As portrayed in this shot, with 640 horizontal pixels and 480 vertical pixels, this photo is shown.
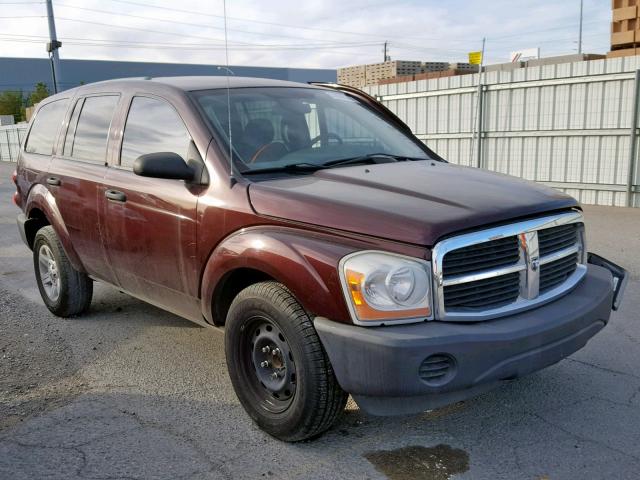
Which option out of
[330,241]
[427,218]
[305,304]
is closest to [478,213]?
[427,218]

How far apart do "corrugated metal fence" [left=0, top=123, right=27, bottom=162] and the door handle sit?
34467 millimetres

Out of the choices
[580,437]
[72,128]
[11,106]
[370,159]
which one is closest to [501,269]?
[580,437]

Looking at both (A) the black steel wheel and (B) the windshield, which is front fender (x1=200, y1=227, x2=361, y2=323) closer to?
(A) the black steel wheel

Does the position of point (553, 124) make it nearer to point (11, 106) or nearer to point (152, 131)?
point (152, 131)

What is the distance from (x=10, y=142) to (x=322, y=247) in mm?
39397

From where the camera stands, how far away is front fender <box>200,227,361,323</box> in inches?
107

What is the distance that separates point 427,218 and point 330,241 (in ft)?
1.47

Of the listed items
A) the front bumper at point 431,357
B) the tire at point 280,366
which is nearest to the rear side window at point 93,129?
the tire at point 280,366

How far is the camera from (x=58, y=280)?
5.22m

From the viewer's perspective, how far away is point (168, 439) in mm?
3234

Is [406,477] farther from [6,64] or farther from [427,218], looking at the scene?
[6,64]

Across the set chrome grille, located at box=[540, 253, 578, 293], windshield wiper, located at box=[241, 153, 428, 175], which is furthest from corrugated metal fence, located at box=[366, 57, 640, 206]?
chrome grille, located at box=[540, 253, 578, 293]

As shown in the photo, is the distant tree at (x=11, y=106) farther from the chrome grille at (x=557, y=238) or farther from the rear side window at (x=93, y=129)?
the chrome grille at (x=557, y=238)

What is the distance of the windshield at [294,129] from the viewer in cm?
363
